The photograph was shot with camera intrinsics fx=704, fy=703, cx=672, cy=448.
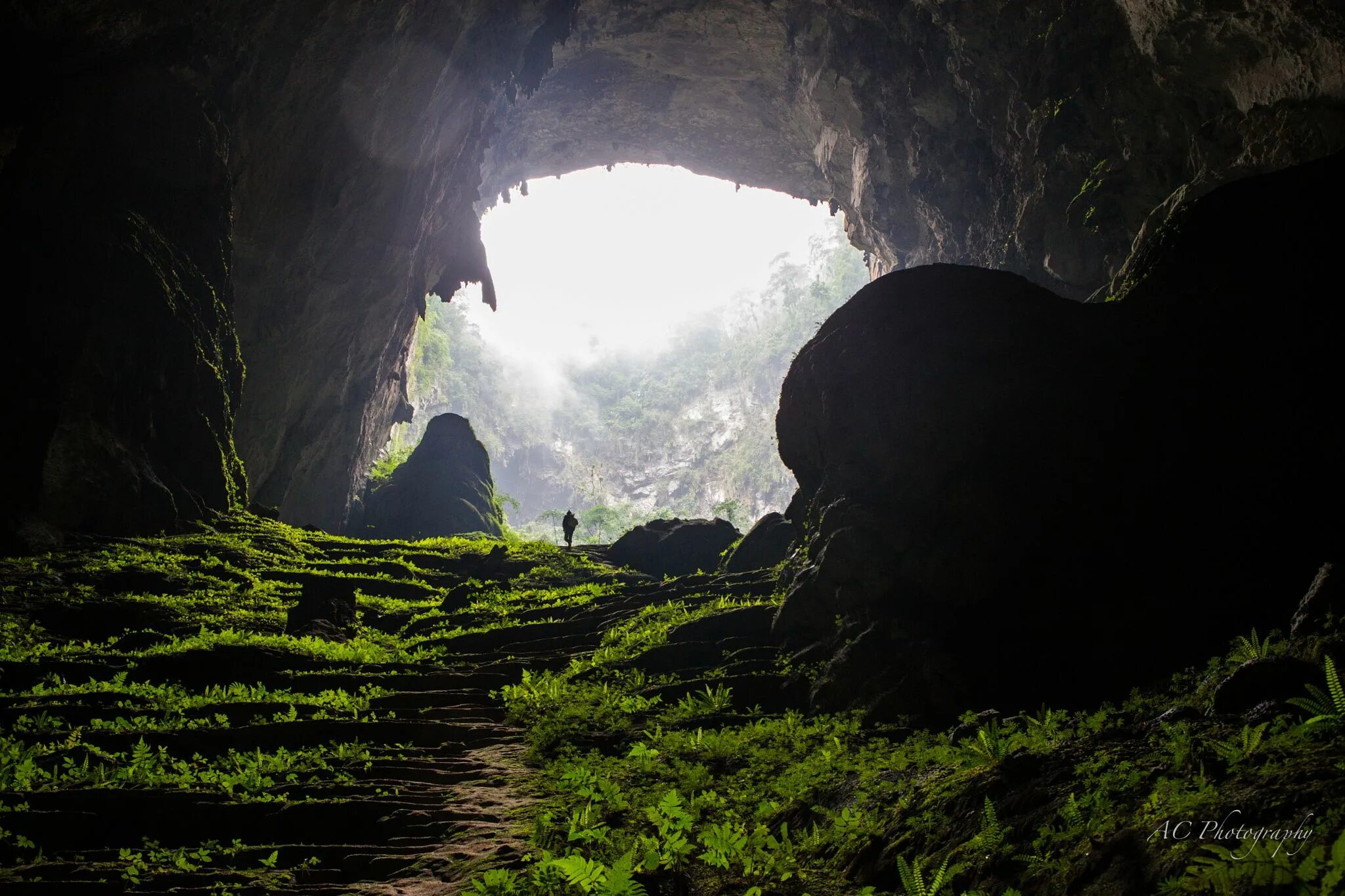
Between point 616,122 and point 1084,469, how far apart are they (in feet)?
100

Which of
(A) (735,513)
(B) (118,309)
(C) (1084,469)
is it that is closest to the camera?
(C) (1084,469)

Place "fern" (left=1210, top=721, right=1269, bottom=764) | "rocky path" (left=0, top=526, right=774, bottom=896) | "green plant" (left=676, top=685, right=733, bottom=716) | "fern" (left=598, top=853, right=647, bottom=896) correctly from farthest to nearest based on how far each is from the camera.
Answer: "green plant" (left=676, top=685, right=733, bottom=716) → "rocky path" (left=0, top=526, right=774, bottom=896) → "fern" (left=598, top=853, right=647, bottom=896) → "fern" (left=1210, top=721, right=1269, bottom=764)

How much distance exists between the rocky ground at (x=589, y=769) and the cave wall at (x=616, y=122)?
25.8 ft

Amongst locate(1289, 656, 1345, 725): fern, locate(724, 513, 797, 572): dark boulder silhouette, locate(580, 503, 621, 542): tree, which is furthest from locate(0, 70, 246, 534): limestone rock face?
locate(580, 503, 621, 542): tree

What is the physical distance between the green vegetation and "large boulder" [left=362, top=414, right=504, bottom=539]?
40014 mm

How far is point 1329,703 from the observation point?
309 centimetres

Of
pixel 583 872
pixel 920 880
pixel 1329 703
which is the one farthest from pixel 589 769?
pixel 1329 703

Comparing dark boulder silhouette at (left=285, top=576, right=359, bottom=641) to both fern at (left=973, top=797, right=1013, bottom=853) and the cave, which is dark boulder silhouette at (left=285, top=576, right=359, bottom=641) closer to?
the cave

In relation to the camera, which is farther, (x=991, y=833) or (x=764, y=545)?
(x=764, y=545)

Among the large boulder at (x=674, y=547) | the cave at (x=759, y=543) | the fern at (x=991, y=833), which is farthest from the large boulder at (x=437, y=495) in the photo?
the fern at (x=991, y=833)

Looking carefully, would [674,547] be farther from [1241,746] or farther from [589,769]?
[1241,746]

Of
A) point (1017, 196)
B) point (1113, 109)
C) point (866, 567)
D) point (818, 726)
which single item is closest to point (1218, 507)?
point (866, 567)

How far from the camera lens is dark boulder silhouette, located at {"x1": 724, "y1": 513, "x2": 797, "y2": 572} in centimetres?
1580

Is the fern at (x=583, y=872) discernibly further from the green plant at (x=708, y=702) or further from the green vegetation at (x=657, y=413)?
the green vegetation at (x=657, y=413)
